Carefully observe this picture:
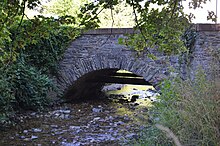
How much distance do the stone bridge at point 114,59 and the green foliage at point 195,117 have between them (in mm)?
2838

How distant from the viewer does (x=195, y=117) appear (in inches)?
95.0

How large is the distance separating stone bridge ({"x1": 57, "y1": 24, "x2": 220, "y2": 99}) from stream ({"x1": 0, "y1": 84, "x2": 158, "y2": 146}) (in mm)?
567

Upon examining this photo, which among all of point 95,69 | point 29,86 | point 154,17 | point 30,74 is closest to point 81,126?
point 29,86

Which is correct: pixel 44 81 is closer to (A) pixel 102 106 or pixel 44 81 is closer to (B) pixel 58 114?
(B) pixel 58 114

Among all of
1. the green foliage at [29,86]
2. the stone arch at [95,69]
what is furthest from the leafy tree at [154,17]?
the stone arch at [95,69]

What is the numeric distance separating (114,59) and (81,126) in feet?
6.20

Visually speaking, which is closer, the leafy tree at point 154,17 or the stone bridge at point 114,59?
the leafy tree at point 154,17

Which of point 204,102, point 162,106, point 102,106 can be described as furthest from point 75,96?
point 204,102

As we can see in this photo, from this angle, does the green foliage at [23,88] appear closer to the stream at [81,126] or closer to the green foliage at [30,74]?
the green foliage at [30,74]

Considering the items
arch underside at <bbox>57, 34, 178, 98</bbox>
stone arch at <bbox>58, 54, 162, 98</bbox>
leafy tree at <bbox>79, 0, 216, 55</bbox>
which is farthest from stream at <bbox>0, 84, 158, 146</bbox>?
leafy tree at <bbox>79, 0, 216, 55</bbox>

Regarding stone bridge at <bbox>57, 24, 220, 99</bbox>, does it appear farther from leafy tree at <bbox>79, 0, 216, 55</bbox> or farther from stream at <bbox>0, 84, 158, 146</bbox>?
leafy tree at <bbox>79, 0, 216, 55</bbox>

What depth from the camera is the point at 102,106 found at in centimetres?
732

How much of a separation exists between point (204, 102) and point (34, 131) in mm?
3181

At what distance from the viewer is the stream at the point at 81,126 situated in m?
4.31
